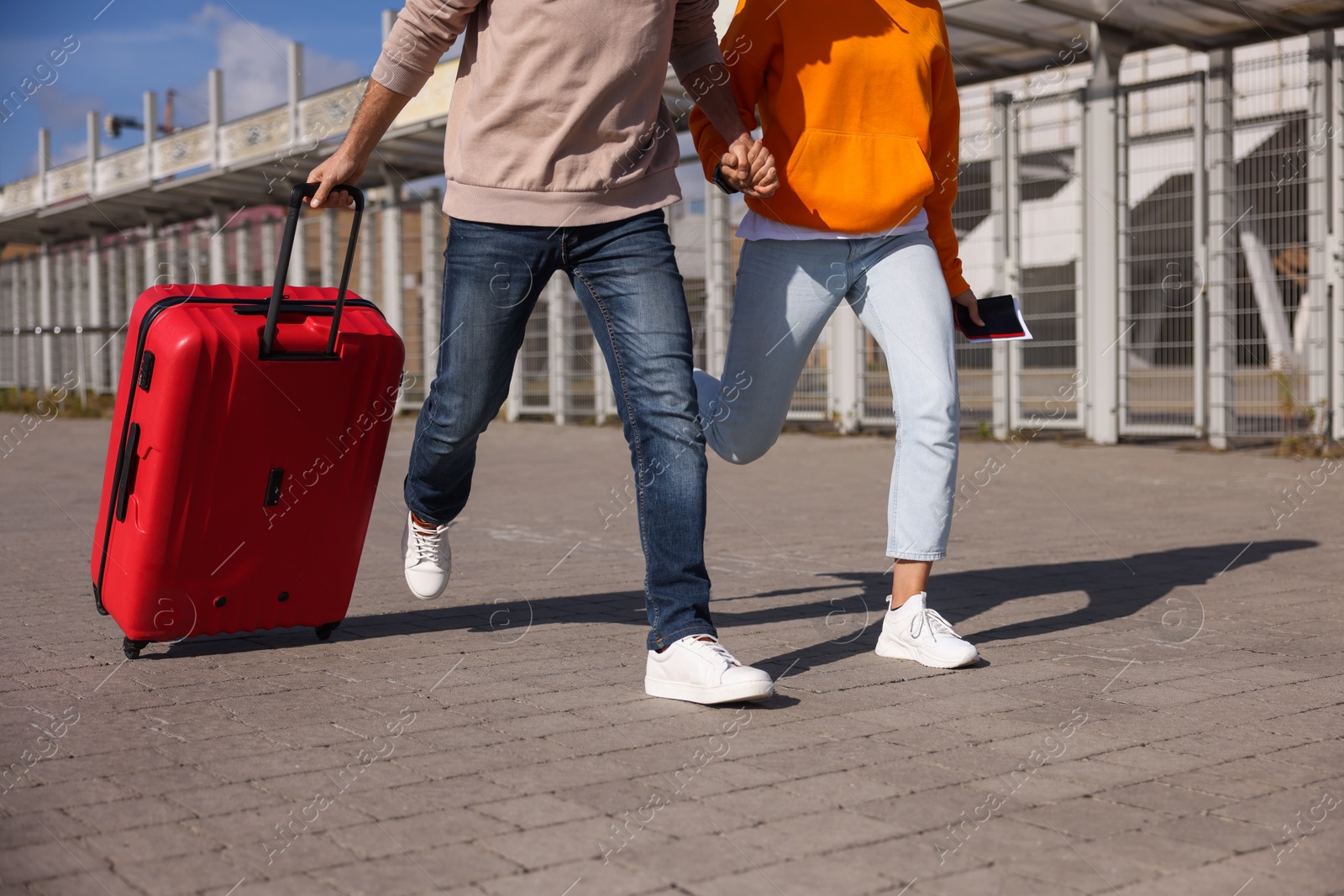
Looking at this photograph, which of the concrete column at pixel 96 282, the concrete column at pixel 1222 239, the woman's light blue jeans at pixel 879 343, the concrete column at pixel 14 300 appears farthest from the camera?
the concrete column at pixel 14 300

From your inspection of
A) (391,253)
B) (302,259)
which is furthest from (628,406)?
(302,259)

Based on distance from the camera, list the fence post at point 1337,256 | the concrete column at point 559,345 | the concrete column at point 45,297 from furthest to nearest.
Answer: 1. the concrete column at point 45,297
2. the concrete column at point 559,345
3. the fence post at point 1337,256

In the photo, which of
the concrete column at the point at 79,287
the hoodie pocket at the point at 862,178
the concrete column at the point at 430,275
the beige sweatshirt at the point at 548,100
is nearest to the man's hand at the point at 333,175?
the beige sweatshirt at the point at 548,100

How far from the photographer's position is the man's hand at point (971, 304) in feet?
13.8

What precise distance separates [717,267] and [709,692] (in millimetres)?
13560

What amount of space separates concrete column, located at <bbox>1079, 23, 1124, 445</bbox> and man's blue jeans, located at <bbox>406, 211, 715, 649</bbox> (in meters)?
9.88

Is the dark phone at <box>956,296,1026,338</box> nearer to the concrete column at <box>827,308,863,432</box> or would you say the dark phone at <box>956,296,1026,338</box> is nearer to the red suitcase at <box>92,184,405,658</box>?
the red suitcase at <box>92,184,405,658</box>

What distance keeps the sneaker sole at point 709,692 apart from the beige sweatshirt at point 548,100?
1.13m

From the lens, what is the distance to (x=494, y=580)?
548 centimetres

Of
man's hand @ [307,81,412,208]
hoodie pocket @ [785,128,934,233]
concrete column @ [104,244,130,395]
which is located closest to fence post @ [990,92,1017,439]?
hoodie pocket @ [785,128,934,233]

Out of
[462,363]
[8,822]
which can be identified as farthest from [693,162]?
[8,822]

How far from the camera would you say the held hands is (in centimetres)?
364

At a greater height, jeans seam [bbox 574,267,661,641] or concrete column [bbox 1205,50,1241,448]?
concrete column [bbox 1205,50,1241,448]

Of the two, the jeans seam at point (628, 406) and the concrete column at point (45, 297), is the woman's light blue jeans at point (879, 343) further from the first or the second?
the concrete column at point (45, 297)
